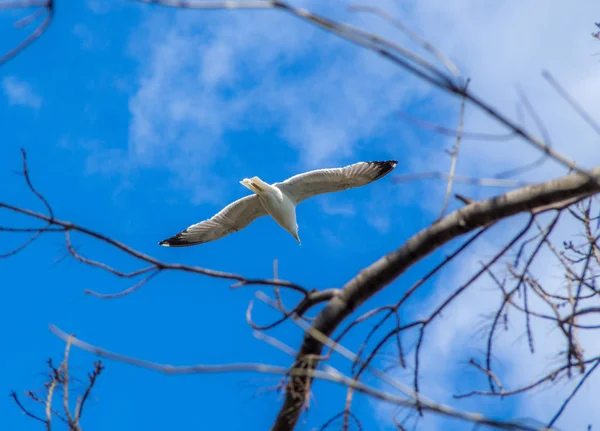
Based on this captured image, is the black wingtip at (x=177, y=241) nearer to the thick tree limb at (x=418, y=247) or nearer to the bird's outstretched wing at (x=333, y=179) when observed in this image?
the bird's outstretched wing at (x=333, y=179)

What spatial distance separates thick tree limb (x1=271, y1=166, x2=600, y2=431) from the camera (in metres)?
2.71

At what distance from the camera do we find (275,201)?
9891 mm

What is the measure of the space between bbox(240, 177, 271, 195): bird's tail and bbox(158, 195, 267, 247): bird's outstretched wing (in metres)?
0.36

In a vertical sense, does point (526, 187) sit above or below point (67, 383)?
below

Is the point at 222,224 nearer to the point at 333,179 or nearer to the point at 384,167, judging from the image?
the point at 333,179

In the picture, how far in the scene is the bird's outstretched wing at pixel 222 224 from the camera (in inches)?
405

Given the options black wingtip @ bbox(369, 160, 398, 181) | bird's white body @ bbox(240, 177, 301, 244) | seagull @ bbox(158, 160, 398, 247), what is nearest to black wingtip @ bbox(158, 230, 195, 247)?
seagull @ bbox(158, 160, 398, 247)

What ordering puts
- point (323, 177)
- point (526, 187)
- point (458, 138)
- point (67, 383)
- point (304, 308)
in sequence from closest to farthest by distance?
point (458, 138), point (526, 187), point (304, 308), point (67, 383), point (323, 177)

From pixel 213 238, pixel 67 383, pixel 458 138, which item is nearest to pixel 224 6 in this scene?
pixel 458 138

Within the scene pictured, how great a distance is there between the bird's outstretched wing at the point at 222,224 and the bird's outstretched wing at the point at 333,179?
58 cm

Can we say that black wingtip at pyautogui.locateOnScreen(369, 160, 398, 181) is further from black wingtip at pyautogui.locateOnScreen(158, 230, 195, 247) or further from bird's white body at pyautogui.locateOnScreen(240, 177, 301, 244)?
black wingtip at pyautogui.locateOnScreen(158, 230, 195, 247)

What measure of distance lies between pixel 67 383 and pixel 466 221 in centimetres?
246

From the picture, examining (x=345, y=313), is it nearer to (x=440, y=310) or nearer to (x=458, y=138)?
(x=440, y=310)

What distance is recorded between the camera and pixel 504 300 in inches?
128
